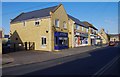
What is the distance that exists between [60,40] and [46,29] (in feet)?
13.9

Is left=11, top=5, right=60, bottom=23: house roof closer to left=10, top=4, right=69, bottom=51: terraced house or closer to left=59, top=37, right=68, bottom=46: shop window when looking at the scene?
left=10, top=4, right=69, bottom=51: terraced house

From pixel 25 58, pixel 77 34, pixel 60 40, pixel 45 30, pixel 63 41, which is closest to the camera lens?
pixel 25 58

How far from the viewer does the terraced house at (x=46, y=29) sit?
3634 centimetres

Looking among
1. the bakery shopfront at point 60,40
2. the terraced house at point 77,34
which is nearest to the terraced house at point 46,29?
the bakery shopfront at point 60,40

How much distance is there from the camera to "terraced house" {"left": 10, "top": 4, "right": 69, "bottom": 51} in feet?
119

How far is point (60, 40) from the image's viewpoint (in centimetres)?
3944

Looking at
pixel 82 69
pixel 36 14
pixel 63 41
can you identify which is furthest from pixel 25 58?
pixel 36 14

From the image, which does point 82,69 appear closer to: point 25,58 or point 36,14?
point 25,58

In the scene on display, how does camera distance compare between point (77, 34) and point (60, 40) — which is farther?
point (77, 34)

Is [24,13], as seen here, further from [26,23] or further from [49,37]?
[49,37]

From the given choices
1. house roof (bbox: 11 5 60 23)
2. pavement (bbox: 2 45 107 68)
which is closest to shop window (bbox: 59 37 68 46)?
house roof (bbox: 11 5 60 23)

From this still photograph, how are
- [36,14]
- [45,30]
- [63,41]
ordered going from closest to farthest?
[45,30] < [63,41] < [36,14]

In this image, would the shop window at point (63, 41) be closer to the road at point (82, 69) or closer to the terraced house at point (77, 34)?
the terraced house at point (77, 34)

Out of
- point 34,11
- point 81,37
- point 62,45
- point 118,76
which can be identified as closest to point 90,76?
point 118,76
